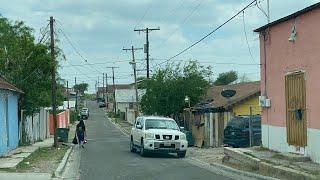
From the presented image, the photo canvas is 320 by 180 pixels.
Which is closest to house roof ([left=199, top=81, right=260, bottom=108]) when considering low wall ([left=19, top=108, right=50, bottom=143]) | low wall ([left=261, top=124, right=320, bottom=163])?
low wall ([left=19, top=108, right=50, bottom=143])

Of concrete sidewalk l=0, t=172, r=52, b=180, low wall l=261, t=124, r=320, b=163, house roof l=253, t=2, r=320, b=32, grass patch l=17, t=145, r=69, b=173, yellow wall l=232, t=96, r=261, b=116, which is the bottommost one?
grass patch l=17, t=145, r=69, b=173

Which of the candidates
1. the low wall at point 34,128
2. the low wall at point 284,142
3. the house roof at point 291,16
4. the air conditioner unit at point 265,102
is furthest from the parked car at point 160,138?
the low wall at point 34,128

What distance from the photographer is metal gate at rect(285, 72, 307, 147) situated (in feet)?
58.5

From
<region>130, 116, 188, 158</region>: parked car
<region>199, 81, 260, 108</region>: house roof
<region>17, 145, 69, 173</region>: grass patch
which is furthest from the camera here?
<region>199, 81, 260, 108</region>: house roof

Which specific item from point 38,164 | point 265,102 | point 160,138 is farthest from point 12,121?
point 265,102

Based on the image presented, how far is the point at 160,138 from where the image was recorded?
2606 cm

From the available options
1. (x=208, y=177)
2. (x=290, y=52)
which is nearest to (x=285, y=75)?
(x=290, y=52)

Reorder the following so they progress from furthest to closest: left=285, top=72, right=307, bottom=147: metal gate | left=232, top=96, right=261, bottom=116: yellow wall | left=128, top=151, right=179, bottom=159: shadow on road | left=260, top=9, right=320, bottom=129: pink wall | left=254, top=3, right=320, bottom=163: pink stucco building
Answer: left=232, top=96, right=261, bottom=116: yellow wall
left=128, top=151, right=179, bottom=159: shadow on road
left=285, top=72, right=307, bottom=147: metal gate
left=254, top=3, right=320, bottom=163: pink stucco building
left=260, top=9, right=320, bottom=129: pink wall

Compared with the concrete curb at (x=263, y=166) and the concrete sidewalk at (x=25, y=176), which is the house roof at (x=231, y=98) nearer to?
the concrete curb at (x=263, y=166)

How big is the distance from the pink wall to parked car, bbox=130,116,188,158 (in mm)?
5761

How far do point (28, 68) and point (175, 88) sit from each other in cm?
1209

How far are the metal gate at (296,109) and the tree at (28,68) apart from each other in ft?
56.7

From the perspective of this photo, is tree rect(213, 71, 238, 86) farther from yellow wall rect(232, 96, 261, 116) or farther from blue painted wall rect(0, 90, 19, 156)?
blue painted wall rect(0, 90, 19, 156)

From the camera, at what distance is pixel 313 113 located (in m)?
17.0
